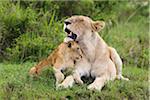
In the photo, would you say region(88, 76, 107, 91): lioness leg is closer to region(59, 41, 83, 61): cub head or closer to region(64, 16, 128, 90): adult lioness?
region(64, 16, 128, 90): adult lioness

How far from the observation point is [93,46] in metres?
7.64

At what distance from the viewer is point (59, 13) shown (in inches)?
427

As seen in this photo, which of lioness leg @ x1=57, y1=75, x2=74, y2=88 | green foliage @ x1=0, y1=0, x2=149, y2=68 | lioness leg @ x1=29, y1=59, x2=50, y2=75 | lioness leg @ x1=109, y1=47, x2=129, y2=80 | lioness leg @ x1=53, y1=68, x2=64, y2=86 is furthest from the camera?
green foliage @ x1=0, y1=0, x2=149, y2=68

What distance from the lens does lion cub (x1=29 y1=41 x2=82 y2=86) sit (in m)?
7.33

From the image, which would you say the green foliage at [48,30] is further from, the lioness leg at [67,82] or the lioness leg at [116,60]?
the lioness leg at [67,82]

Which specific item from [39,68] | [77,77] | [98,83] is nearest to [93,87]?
[98,83]

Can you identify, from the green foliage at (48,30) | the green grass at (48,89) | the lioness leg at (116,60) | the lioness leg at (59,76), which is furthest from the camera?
the green foliage at (48,30)

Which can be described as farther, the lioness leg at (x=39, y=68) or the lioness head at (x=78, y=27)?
the lioness leg at (x=39, y=68)

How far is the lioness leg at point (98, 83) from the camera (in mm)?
7180

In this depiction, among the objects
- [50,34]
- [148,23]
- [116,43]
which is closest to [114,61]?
[50,34]

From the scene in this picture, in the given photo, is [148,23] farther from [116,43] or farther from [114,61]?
[114,61]

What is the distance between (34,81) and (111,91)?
3.09 feet

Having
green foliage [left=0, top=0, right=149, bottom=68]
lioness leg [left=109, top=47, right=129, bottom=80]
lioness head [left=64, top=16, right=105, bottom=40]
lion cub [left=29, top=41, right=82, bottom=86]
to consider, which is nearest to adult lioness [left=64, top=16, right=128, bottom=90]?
lioness head [left=64, top=16, right=105, bottom=40]

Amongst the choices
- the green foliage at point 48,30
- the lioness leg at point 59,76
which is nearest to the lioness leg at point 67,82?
the lioness leg at point 59,76
